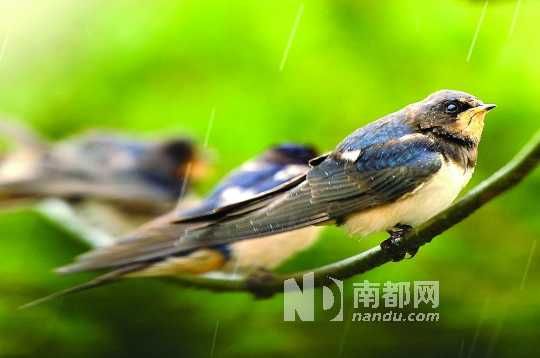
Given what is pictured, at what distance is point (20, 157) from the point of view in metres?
2.13

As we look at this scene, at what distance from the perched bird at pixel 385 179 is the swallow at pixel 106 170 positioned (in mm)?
695

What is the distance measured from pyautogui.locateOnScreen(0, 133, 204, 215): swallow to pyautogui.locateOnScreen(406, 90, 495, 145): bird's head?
84 cm

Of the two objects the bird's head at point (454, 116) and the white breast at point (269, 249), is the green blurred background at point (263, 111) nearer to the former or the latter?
the white breast at point (269, 249)

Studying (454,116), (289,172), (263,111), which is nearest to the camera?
(454,116)

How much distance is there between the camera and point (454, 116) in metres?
1.24

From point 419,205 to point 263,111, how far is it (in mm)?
672

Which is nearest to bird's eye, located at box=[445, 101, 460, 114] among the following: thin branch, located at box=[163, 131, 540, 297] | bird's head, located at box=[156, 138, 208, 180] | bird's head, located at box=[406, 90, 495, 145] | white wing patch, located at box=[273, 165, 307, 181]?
bird's head, located at box=[406, 90, 495, 145]

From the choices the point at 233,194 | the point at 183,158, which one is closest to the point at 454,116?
the point at 233,194

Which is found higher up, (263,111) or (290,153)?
(263,111)

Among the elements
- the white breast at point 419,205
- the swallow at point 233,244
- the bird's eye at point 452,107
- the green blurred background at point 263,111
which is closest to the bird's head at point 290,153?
the swallow at point 233,244

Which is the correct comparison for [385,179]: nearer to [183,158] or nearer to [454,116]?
[454,116]

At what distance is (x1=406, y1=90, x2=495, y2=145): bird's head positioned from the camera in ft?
4.05

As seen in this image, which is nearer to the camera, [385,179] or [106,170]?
[385,179]

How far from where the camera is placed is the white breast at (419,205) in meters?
1.23
